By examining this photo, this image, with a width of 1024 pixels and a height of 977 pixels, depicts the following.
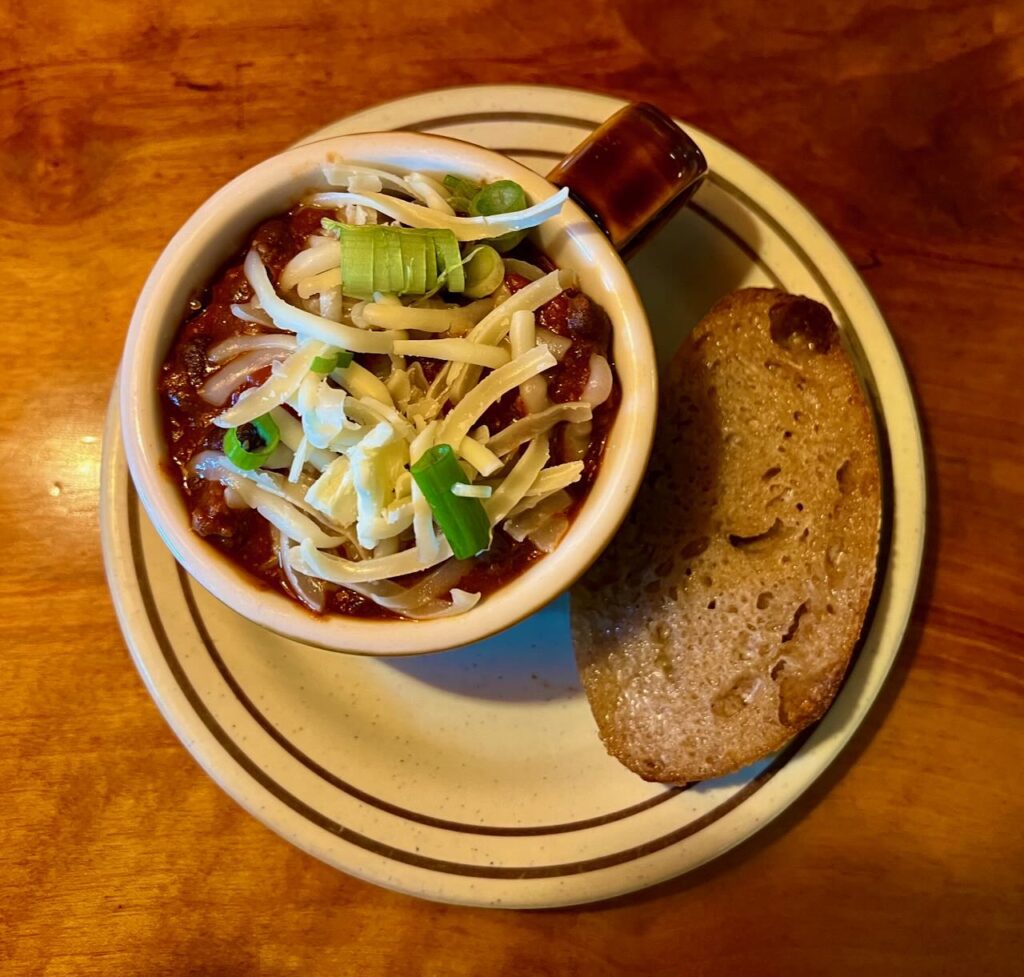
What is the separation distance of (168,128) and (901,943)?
7.69 feet

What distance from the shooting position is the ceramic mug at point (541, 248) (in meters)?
1.44

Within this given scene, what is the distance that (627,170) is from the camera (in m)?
1.53

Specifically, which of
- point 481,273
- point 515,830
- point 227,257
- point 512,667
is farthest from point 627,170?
point 515,830

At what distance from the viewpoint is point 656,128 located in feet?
5.04

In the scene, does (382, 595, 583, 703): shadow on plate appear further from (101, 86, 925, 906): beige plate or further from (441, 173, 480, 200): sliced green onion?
(441, 173, 480, 200): sliced green onion

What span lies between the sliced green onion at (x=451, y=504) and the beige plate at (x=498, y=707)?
0.57 metres

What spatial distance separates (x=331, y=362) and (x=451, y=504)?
270 mm

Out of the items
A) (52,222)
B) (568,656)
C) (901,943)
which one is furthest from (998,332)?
(52,222)

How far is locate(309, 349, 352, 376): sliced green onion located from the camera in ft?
4.35

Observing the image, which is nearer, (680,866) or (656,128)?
(656,128)

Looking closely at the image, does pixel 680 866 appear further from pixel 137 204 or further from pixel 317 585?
pixel 137 204

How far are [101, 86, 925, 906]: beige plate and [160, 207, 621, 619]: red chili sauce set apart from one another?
0.37 m

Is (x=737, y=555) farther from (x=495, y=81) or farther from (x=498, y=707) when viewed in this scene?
(x=495, y=81)

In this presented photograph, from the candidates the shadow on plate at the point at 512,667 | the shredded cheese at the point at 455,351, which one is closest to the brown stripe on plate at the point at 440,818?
the shadow on plate at the point at 512,667
